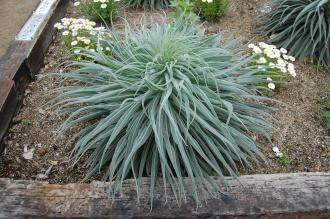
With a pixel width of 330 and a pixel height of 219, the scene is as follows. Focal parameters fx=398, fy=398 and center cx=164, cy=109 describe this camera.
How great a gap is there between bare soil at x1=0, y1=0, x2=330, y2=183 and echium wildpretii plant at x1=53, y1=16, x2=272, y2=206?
0.24 metres

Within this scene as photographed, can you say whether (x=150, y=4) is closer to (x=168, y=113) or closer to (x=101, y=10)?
(x=101, y=10)

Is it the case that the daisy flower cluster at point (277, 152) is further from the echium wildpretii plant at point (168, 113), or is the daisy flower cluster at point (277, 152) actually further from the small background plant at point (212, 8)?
the small background plant at point (212, 8)

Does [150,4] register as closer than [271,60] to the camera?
No

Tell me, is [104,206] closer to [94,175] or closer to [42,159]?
[94,175]

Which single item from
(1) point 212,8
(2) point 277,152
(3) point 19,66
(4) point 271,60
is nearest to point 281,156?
(2) point 277,152

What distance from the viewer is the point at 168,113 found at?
6.88 feet

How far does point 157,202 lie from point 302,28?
7.25 feet

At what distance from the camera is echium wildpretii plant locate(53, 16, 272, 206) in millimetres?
2156

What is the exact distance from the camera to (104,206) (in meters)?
2.13

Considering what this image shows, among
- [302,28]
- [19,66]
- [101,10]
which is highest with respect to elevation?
[302,28]

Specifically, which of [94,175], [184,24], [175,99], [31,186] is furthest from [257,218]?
[184,24]

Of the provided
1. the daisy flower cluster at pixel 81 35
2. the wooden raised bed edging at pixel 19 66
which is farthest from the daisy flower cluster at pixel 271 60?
the wooden raised bed edging at pixel 19 66

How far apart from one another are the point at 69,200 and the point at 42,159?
0.55 m

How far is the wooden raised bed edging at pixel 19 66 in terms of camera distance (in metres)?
2.80
